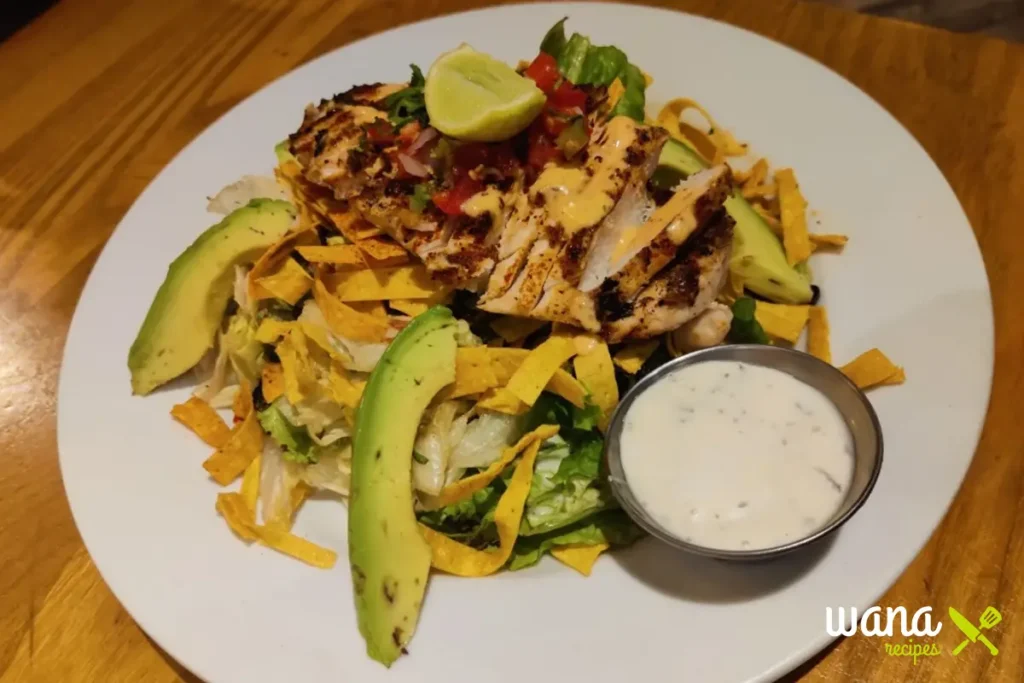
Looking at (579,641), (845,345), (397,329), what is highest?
(845,345)

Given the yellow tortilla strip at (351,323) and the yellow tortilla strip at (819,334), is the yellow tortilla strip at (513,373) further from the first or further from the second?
the yellow tortilla strip at (819,334)

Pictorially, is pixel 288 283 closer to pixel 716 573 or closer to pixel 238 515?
pixel 238 515

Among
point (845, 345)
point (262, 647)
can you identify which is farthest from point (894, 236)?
point (262, 647)

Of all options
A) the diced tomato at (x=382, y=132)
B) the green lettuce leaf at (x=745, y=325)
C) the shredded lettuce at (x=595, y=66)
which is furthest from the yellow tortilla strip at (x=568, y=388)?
the shredded lettuce at (x=595, y=66)

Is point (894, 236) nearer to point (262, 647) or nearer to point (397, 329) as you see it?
point (397, 329)

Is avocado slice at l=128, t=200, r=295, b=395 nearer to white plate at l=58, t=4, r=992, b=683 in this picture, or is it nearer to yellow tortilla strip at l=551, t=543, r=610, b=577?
white plate at l=58, t=4, r=992, b=683

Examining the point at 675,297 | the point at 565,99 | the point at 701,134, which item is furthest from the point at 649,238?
the point at 701,134

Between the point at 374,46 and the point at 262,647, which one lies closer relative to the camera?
the point at 262,647
